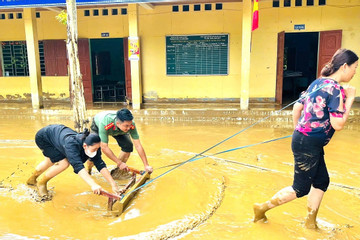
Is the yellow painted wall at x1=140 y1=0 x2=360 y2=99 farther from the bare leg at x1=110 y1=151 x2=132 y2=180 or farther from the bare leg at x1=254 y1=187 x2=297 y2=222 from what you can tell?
the bare leg at x1=254 y1=187 x2=297 y2=222

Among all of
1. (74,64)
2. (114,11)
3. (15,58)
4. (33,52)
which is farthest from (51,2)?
(74,64)

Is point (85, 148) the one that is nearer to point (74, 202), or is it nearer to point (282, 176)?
point (74, 202)

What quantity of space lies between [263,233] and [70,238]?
198cm

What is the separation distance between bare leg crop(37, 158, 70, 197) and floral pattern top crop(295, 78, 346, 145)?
2857 mm

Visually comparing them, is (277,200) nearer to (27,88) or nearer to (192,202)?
(192,202)

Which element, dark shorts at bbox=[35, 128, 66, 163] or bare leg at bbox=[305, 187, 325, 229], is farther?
dark shorts at bbox=[35, 128, 66, 163]

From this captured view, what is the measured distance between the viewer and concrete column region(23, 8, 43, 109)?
9.55 m

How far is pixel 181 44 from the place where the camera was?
1048cm

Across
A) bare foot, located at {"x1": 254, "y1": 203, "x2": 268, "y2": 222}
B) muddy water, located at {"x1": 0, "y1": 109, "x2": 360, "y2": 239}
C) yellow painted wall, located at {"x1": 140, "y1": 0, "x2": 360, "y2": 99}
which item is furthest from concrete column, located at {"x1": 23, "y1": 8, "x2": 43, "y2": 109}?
bare foot, located at {"x1": 254, "y1": 203, "x2": 268, "y2": 222}

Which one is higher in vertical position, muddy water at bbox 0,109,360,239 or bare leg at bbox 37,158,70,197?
bare leg at bbox 37,158,70,197

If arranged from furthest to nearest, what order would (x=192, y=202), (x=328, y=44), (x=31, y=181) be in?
1. (x=328, y=44)
2. (x=31, y=181)
3. (x=192, y=202)

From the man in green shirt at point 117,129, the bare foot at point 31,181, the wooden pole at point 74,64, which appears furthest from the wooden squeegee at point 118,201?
the wooden pole at point 74,64

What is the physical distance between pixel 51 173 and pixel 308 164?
9.92 feet

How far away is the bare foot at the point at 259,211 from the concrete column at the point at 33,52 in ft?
29.2
